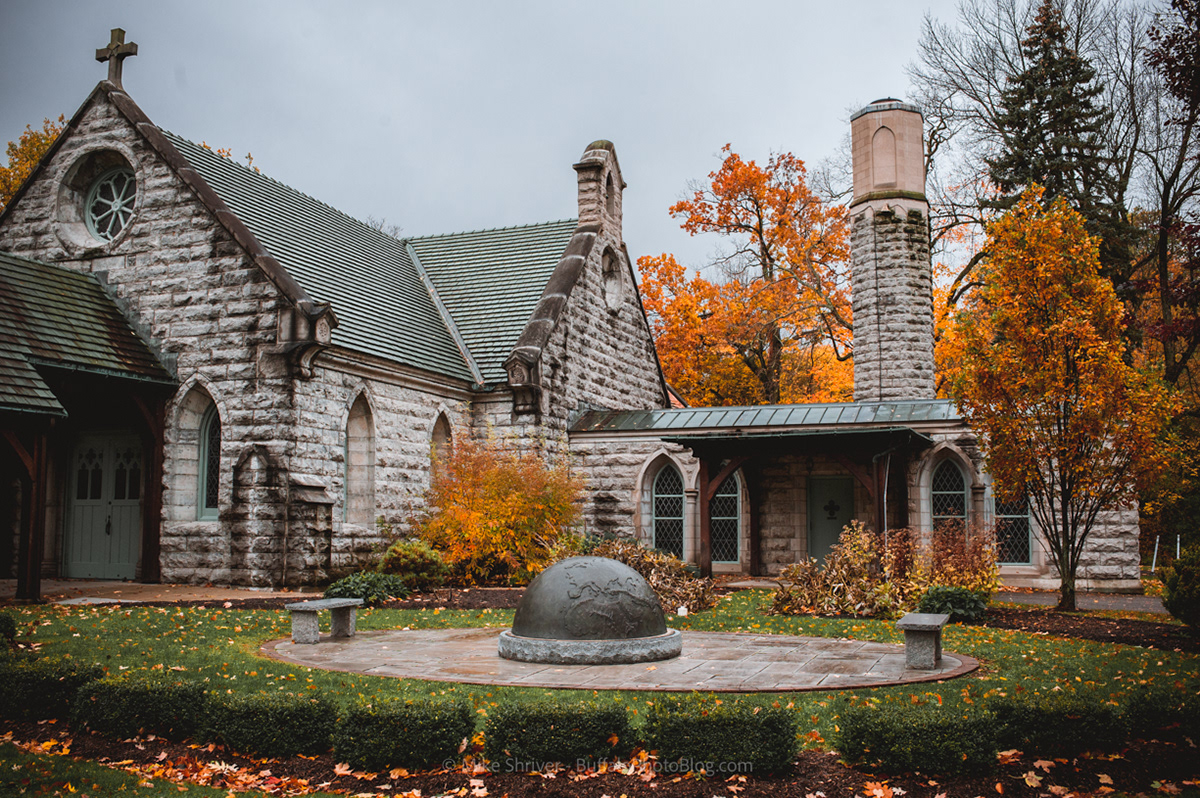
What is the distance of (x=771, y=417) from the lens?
800 inches

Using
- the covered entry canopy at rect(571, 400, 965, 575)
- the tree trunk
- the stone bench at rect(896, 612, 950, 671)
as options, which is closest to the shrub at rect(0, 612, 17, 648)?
the stone bench at rect(896, 612, 950, 671)

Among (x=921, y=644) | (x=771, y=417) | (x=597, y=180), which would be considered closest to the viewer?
(x=921, y=644)

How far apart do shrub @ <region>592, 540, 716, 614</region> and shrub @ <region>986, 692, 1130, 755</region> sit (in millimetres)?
7908

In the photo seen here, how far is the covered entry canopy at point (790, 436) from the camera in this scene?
16.6m

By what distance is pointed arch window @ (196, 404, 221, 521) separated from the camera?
16.5 meters

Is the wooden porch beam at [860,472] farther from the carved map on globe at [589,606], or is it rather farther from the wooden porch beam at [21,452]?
the wooden porch beam at [21,452]

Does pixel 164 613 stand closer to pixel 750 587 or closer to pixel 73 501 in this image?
pixel 73 501

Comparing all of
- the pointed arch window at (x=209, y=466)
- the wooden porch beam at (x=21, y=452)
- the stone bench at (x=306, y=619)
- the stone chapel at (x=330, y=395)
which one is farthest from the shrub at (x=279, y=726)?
the pointed arch window at (x=209, y=466)

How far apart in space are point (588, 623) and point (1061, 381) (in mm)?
8512

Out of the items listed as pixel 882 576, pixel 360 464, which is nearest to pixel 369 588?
pixel 360 464

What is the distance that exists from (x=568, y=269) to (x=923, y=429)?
8982 millimetres

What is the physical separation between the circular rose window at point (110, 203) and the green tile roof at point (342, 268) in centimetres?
122

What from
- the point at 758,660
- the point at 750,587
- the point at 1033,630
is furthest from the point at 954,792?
the point at 750,587

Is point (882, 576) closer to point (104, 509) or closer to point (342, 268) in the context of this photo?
point (342, 268)
